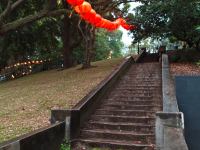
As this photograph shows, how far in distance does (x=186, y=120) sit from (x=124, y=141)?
2.31 metres

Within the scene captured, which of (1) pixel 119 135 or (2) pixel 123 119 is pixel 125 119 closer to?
(2) pixel 123 119

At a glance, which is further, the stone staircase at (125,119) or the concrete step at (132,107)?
the concrete step at (132,107)

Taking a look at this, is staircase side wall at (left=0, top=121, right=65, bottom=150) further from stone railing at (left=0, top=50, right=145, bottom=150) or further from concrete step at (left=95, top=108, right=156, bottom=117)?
concrete step at (left=95, top=108, right=156, bottom=117)

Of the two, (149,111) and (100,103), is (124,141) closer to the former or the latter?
(149,111)

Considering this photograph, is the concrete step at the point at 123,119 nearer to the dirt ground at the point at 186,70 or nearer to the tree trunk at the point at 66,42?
the dirt ground at the point at 186,70

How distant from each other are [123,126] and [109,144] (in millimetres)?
878

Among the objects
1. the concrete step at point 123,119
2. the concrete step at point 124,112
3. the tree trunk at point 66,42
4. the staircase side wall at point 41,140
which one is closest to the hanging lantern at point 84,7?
the concrete step at point 124,112

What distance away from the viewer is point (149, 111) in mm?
6656

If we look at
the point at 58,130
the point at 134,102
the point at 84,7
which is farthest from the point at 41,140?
the point at 84,7

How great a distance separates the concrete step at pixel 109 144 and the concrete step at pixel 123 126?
56 centimetres

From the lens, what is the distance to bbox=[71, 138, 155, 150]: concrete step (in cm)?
522

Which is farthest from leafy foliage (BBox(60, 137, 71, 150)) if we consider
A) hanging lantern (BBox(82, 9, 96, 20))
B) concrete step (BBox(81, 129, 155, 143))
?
hanging lantern (BBox(82, 9, 96, 20))

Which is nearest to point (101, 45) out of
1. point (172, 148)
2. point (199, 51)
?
Result: point (199, 51)

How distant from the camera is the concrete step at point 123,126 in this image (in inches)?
233
